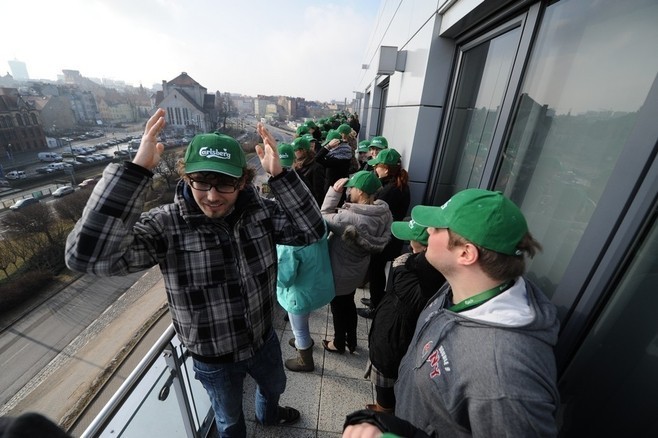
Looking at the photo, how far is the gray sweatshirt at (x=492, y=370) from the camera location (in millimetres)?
928

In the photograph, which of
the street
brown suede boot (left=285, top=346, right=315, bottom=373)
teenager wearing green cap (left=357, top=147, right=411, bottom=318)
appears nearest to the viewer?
brown suede boot (left=285, top=346, right=315, bottom=373)

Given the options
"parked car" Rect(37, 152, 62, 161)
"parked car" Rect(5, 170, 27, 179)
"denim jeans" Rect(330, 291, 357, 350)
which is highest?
"denim jeans" Rect(330, 291, 357, 350)

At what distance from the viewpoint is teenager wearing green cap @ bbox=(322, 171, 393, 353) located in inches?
97.7

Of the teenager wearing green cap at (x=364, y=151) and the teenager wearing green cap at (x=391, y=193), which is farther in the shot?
the teenager wearing green cap at (x=364, y=151)

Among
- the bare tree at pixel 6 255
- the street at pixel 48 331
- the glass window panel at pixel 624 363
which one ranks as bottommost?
the street at pixel 48 331

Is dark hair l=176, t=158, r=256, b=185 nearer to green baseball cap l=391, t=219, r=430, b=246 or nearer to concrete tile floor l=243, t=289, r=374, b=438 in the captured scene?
green baseball cap l=391, t=219, r=430, b=246

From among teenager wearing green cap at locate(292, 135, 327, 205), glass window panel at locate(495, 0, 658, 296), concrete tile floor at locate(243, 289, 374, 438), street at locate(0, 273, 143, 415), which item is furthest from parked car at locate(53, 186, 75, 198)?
glass window panel at locate(495, 0, 658, 296)

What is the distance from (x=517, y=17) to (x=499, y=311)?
2454mm

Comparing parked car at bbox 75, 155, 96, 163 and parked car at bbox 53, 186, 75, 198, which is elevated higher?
parked car at bbox 75, 155, 96, 163

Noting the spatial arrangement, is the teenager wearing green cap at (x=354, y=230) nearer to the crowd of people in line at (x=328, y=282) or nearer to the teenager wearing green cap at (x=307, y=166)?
the crowd of people in line at (x=328, y=282)

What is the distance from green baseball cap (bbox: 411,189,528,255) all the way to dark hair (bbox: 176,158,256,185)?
3.76ft

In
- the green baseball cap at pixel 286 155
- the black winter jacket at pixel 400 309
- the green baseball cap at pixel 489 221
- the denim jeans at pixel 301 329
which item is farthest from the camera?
the green baseball cap at pixel 286 155

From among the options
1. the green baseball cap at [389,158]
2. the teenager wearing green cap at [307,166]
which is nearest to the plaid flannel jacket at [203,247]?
the green baseball cap at [389,158]

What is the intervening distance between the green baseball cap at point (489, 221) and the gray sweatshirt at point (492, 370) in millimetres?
193
